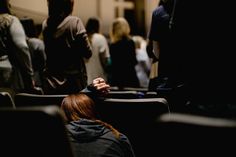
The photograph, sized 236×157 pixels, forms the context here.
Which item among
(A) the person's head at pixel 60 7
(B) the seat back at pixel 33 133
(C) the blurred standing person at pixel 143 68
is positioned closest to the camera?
(B) the seat back at pixel 33 133

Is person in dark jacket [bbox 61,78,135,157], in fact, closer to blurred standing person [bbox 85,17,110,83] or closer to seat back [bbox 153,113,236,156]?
seat back [bbox 153,113,236,156]

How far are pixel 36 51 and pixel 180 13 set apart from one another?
2178mm

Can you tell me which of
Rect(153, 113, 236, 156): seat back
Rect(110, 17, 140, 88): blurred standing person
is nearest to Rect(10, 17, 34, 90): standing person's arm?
Rect(110, 17, 140, 88): blurred standing person

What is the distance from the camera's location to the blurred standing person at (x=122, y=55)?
4.44 meters

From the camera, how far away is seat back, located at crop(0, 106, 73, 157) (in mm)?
1274

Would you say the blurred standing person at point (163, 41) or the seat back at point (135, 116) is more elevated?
the blurred standing person at point (163, 41)

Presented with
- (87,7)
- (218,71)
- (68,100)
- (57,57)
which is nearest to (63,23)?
(57,57)

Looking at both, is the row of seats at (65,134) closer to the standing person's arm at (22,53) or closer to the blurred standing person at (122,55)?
the standing person's arm at (22,53)

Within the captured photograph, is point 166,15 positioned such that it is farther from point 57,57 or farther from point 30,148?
point 30,148

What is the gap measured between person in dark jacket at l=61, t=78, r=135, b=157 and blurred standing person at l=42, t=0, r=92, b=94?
37.2 inches

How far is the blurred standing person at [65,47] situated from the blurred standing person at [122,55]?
1494 millimetres

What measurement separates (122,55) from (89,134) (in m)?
2.66

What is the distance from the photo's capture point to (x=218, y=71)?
1690mm

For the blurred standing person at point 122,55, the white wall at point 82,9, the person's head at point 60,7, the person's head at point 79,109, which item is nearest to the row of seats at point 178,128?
the person's head at point 79,109
